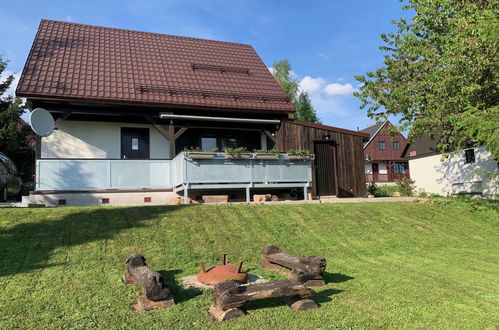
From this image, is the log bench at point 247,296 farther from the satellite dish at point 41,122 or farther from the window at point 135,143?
the window at point 135,143

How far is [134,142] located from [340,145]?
8.70m

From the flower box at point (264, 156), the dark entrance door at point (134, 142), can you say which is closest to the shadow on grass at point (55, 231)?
the flower box at point (264, 156)

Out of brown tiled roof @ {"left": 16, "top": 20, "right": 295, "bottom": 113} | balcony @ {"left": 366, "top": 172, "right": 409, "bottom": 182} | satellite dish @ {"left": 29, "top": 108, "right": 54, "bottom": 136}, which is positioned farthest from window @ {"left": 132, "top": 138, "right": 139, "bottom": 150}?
balcony @ {"left": 366, "top": 172, "right": 409, "bottom": 182}

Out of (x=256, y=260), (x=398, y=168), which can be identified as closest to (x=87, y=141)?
(x=256, y=260)

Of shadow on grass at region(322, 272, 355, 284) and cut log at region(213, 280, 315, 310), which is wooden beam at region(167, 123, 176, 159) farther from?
cut log at region(213, 280, 315, 310)

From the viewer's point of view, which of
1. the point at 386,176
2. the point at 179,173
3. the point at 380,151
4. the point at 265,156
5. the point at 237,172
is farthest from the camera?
the point at 386,176

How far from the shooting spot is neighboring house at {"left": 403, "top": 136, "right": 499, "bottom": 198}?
21562 millimetres

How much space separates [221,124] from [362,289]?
36.8ft

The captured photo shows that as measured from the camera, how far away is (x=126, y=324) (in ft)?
14.4

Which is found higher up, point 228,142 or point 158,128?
point 158,128

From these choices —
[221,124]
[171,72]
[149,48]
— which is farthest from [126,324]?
[149,48]

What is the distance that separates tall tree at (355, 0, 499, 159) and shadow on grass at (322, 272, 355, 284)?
6457mm

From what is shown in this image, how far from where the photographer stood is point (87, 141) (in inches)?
565

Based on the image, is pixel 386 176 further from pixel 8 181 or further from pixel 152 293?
pixel 152 293
